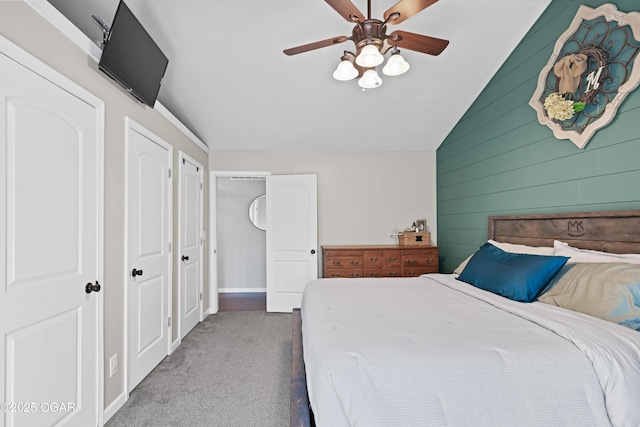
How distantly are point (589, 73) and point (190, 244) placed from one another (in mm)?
4120

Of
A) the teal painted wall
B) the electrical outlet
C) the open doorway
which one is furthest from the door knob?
the open doorway

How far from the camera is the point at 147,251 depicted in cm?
281

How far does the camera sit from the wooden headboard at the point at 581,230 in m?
2.10

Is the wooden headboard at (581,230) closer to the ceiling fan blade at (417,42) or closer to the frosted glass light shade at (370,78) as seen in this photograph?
the ceiling fan blade at (417,42)

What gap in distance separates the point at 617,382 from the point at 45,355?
261 cm

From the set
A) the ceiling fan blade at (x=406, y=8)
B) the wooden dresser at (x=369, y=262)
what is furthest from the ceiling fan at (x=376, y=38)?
the wooden dresser at (x=369, y=262)

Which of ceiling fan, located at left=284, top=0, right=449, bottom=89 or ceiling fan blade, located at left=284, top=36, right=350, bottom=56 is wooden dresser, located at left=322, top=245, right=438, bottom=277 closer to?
ceiling fan, located at left=284, top=0, right=449, bottom=89

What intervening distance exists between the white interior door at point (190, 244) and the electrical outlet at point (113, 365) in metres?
1.31

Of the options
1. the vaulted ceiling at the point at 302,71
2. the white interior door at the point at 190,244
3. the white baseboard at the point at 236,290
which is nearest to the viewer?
the vaulted ceiling at the point at 302,71

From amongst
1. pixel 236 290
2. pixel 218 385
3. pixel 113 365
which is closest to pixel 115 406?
pixel 113 365

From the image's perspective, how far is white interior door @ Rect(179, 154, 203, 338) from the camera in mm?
3691

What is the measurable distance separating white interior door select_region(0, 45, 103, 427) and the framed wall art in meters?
3.37

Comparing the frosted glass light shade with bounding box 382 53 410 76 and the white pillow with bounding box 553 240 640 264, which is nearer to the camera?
the white pillow with bounding box 553 240 640 264

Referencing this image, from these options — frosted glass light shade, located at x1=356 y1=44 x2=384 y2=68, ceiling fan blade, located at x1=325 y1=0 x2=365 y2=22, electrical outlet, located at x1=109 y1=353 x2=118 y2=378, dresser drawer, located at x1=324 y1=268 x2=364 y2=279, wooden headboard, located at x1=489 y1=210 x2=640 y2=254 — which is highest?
ceiling fan blade, located at x1=325 y1=0 x2=365 y2=22
